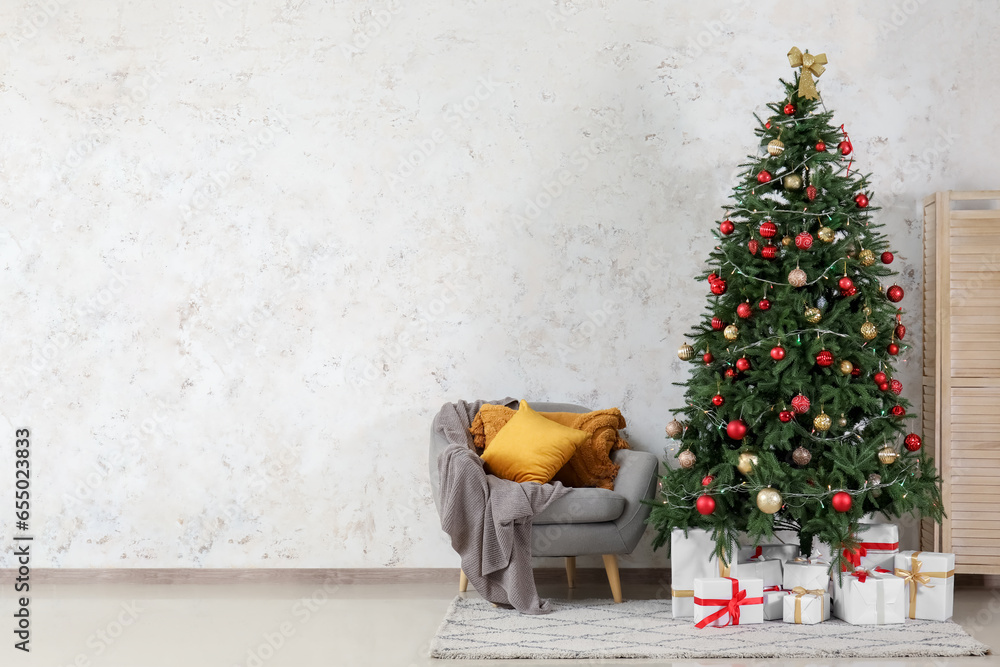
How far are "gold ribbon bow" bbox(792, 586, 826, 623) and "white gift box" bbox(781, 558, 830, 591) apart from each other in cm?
2

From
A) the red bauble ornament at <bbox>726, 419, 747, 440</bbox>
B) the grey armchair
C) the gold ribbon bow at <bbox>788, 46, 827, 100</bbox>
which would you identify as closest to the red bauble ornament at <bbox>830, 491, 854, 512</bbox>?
the red bauble ornament at <bbox>726, 419, 747, 440</bbox>

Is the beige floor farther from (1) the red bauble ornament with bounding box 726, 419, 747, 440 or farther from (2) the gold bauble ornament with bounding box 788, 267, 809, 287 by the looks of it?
(2) the gold bauble ornament with bounding box 788, 267, 809, 287

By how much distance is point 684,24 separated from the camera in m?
3.96

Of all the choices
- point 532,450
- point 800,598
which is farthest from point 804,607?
point 532,450

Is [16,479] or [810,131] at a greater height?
[810,131]

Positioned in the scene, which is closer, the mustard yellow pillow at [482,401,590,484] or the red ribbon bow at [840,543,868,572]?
the red ribbon bow at [840,543,868,572]

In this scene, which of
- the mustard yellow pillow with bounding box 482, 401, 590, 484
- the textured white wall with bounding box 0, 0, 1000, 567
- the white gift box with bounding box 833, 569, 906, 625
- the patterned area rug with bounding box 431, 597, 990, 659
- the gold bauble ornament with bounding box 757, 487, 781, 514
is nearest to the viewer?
the patterned area rug with bounding box 431, 597, 990, 659

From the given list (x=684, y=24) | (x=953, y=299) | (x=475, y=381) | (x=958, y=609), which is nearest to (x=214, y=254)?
(x=475, y=381)

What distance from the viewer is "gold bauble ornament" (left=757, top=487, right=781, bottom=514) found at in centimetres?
295

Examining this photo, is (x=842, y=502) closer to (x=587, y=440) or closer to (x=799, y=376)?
(x=799, y=376)

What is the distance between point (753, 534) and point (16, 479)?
3453mm

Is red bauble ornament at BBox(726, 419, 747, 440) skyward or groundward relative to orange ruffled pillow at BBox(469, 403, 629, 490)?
skyward

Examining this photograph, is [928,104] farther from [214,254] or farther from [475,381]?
[214,254]

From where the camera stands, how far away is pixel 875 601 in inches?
120
